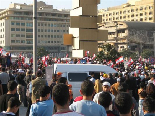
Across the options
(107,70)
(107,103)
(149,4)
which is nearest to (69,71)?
(107,70)

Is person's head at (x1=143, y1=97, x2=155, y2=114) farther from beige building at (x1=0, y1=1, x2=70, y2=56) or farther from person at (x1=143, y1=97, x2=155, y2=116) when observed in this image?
beige building at (x1=0, y1=1, x2=70, y2=56)

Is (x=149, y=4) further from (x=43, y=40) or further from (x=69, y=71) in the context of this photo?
(x=69, y=71)

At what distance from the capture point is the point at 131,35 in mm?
90375

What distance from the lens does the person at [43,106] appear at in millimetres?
5672

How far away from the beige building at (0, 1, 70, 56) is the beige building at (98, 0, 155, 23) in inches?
701

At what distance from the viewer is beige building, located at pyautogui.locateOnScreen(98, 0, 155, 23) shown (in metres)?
113

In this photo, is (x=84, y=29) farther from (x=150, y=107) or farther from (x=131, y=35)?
(x=131, y=35)

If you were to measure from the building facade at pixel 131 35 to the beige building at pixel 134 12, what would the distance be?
1882cm

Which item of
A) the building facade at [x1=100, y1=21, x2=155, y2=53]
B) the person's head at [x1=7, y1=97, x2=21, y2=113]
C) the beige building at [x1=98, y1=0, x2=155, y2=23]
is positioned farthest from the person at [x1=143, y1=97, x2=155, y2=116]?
the beige building at [x1=98, y1=0, x2=155, y2=23]

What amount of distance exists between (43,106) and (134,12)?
115m

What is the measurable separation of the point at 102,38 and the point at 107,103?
43739 mm

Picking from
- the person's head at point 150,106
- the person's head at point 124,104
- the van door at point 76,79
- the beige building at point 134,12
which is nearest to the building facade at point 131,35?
the beige building at point 134,12

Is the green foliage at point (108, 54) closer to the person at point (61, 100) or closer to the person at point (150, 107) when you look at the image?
the person at point (150, 107)

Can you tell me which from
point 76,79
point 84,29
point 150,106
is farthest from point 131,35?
point 150,106
